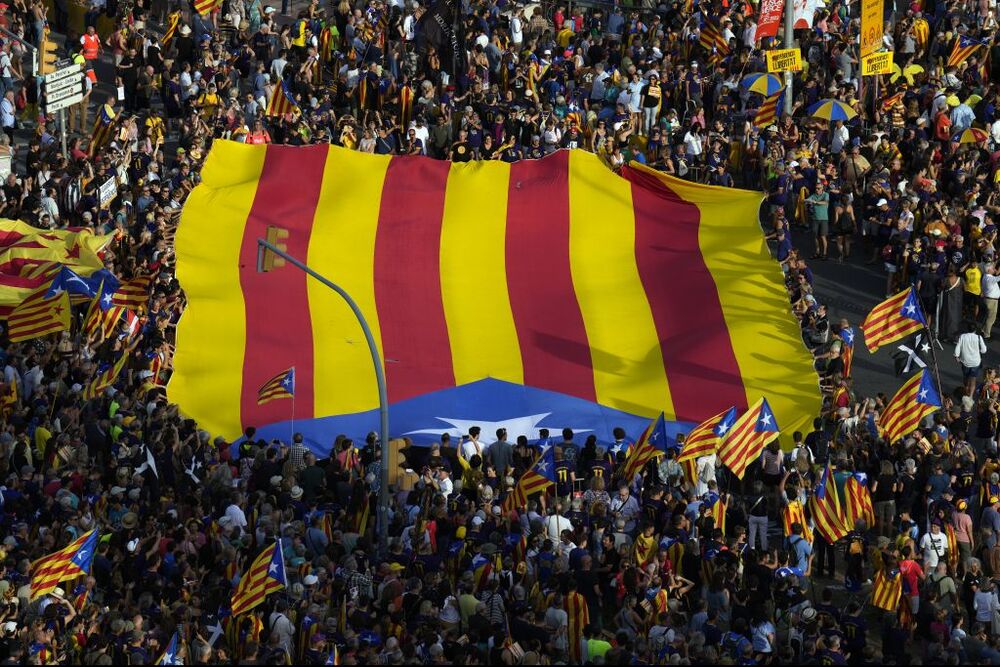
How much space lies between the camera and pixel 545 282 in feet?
109

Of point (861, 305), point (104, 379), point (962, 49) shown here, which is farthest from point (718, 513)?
point (962, 49)

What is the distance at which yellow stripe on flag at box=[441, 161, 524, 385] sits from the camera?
31.9 metres

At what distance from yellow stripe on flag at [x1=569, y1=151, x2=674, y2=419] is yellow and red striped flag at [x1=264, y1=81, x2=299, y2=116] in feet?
22.1

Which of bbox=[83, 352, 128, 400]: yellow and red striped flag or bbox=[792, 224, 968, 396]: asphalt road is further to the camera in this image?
bbox=[792, 224, 968, 396]: asphalt road

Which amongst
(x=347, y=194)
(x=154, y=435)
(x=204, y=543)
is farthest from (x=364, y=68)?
(x=204, y=543)

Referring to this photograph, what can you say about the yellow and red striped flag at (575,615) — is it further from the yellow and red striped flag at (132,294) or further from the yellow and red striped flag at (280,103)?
the yellow and red striped flag at (280,103)

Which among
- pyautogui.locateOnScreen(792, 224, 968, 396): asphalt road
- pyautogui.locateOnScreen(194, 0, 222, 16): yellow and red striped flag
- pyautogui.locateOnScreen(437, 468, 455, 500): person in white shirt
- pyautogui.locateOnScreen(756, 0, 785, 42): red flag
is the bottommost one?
pyautogui.locateOnScreen(792, 224, 968, 396): asphalt road

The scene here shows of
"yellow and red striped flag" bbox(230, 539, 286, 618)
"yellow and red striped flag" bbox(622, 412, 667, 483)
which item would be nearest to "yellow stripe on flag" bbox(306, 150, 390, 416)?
"yellow and red striped flag" bbox(622, 412, 667, 483)

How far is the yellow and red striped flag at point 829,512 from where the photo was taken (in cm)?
2628

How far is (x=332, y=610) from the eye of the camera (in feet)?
79.1

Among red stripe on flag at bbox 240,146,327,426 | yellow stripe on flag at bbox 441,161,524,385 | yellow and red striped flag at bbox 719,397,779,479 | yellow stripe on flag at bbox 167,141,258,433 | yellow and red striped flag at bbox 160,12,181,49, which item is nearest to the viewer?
yellow and red striped flag at bbox 719,397,779,479

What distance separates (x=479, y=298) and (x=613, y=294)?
82.5 inches

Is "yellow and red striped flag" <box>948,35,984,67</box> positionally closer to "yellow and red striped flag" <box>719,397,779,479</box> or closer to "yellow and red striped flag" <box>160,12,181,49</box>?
"yellow and red striped flag" <box>719,397,779,479</box>

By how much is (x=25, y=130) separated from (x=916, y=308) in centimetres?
2071
